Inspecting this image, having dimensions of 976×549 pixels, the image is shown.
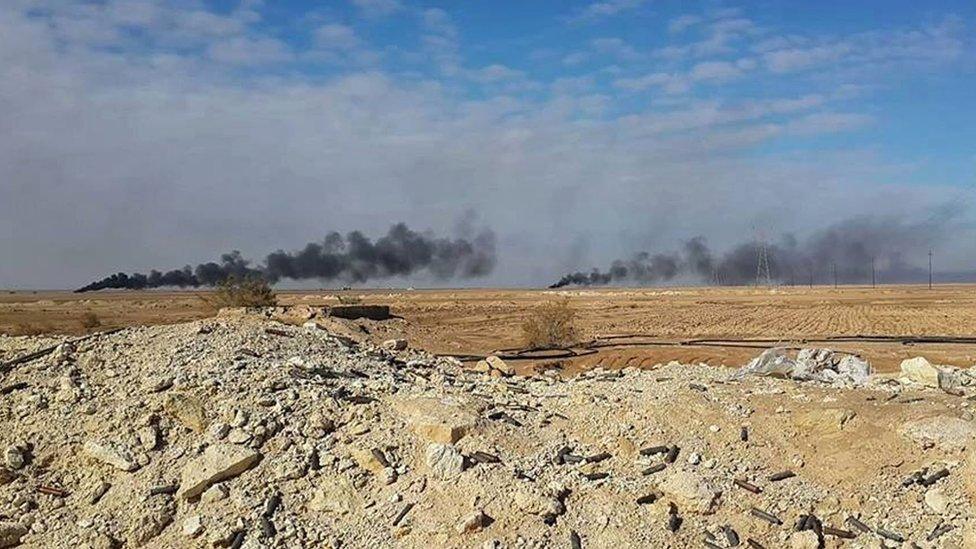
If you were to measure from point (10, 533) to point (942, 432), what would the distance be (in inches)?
382

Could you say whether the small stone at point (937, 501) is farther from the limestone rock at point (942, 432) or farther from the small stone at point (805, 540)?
the small stone at point (805, 540)

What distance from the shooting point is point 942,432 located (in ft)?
28.8

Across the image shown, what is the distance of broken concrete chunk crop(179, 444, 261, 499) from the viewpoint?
326 inches

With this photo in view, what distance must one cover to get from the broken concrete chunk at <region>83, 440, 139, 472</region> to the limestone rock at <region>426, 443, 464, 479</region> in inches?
127

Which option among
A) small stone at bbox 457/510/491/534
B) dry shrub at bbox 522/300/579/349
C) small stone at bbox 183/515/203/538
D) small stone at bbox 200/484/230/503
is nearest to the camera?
small stone at bbox 457/510/491/534

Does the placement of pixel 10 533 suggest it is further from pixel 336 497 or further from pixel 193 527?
pixel 336 497

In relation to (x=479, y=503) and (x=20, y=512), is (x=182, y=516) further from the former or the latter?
(x=479, y=503)

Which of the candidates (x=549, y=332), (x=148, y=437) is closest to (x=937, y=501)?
(x=148, y=437)

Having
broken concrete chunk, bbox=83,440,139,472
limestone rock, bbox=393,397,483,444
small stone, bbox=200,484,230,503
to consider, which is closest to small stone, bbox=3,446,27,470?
broken concrete chunk, bbox=83,440,139,472

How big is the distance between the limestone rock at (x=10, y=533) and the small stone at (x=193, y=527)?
1.61m

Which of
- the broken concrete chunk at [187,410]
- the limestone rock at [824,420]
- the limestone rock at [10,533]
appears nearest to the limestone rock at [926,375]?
the limestone rock at [824,420]

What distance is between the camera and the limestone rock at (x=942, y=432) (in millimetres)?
8625

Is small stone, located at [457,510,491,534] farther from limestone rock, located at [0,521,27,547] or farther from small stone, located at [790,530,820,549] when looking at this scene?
limestone rock, located at [0,521,27,547]

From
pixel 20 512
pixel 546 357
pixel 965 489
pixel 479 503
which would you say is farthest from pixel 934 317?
pixel 20 512
